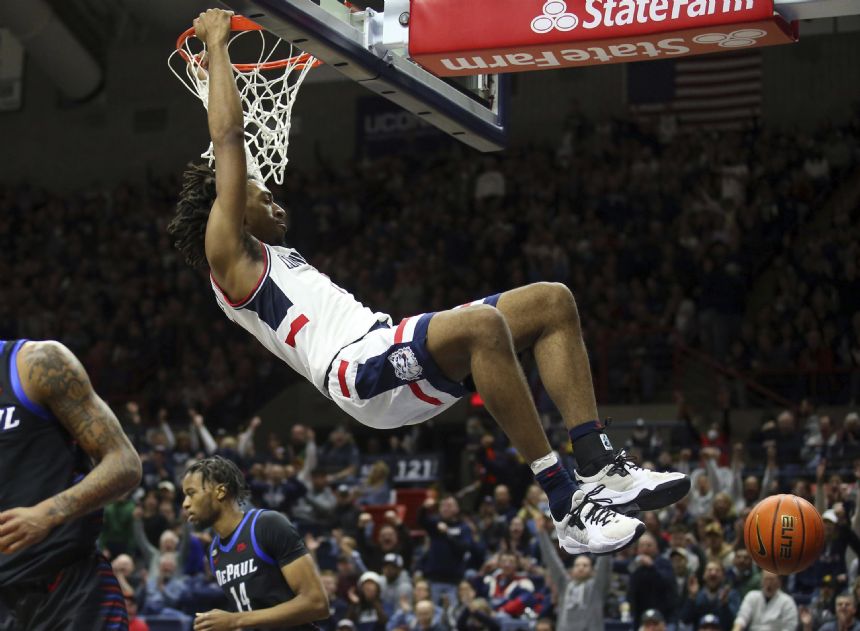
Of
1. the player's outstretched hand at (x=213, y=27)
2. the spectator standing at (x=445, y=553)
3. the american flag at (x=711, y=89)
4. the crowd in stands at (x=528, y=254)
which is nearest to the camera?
the player's outstretched hand at (x=213, y=27)

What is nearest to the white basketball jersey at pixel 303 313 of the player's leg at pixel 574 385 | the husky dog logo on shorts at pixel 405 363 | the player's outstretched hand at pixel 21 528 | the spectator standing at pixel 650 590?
the husky dog logo on shorts at pixel 405 363

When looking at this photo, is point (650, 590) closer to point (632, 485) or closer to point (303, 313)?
point (632, 485)

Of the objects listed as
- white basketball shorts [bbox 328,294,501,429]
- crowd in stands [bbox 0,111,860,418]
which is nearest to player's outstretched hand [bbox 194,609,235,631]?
white basketball shorts [bbox 328,294,501,429]

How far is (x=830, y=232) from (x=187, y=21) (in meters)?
11.9

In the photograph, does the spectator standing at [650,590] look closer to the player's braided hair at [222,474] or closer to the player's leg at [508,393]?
the player's braided hair at [222,474]

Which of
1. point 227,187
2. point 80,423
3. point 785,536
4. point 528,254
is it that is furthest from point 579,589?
point 528,254

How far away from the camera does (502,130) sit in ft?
23.2

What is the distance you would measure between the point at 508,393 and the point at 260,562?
2.22 metres

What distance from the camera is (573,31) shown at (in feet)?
19.8

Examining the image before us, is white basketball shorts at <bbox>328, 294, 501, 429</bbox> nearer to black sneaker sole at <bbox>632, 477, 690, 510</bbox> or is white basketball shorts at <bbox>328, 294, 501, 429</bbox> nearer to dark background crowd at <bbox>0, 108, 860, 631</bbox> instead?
black sneaker sole at <bbox>632, 477, 690, 510</bbox>

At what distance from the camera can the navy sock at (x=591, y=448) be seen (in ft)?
16.6

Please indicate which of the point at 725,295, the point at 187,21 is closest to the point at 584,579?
the point at 725,295

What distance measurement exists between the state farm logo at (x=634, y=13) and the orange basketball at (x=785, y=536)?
2802 millimetres

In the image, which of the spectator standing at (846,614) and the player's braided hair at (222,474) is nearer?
the player's braided hair at (222,474)
